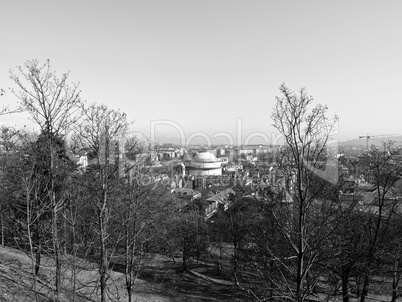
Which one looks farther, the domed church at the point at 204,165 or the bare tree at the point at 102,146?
the domed church at the point at 204,165

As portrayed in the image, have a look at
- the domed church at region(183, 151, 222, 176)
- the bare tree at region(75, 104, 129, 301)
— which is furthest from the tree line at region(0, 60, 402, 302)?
the domed church at region(183, 151, 222, 176)

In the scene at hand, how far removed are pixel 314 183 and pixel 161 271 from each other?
1520 centimetres

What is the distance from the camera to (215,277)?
677 inches

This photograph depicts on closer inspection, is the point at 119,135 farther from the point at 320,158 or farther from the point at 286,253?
the point at 286,253

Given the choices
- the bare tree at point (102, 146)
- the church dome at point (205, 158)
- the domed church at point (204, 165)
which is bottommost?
the domed church at point (204, 165)

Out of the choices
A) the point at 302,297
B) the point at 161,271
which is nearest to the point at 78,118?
the point at 302,297

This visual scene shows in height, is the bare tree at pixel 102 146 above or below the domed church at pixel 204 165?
above

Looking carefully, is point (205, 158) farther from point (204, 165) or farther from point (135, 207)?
point (135, 207)

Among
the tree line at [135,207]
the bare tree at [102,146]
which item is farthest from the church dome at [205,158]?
the bare tree at [102,146]

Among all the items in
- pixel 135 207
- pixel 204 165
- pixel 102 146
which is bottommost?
pixel 204 165

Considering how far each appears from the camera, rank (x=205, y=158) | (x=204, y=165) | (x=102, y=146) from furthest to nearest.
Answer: (x=205, y=158) → (x=204, y=165) → (x=102, y=146)

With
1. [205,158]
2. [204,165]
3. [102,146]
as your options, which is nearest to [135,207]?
[102,146]

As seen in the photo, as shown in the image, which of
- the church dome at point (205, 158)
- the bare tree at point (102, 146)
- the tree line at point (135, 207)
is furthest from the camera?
the church dome at point (205, 158)

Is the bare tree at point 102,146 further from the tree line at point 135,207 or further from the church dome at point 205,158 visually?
the church dome at point 205,158
